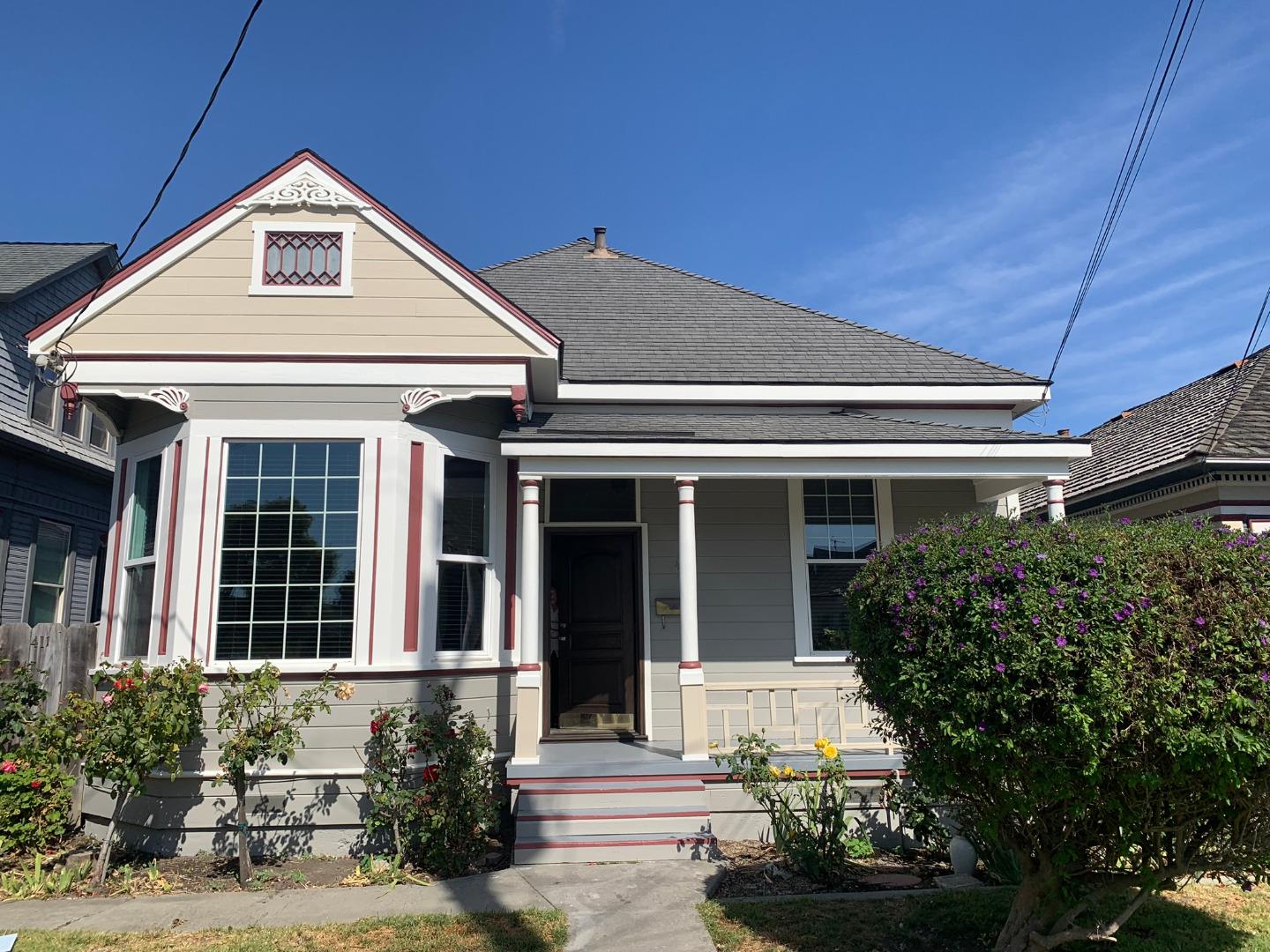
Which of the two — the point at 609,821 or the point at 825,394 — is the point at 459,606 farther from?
the point at 825,394

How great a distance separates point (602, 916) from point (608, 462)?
3.93 m

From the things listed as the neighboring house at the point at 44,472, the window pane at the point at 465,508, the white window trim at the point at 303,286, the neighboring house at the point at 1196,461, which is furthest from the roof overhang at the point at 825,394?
the neighboring house at the point at 44,472

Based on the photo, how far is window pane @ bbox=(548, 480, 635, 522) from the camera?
9.25m

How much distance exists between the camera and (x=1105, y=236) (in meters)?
9.09

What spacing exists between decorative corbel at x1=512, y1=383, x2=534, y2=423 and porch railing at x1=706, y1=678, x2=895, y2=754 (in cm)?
312

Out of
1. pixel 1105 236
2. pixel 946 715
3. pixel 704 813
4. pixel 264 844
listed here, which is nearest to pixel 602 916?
pixel 704 813

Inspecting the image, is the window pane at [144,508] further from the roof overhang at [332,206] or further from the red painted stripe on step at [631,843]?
the red painted stripe on step at [631,843]

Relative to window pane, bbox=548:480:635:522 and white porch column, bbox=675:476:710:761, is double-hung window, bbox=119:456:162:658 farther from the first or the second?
white porch column, bbox=675:476:710:761

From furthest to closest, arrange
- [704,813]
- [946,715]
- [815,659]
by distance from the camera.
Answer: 1. [815,659]
2. [704,813]
3. [946,715]

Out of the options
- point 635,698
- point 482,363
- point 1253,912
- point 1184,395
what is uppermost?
point 1184,395

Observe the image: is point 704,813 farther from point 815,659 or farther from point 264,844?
point 264,844

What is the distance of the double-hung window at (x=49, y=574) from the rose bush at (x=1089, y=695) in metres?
13.5

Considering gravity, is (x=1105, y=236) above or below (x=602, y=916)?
above

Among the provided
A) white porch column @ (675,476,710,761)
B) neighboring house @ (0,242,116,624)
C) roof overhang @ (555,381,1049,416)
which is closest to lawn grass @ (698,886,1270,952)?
white porch column @ (675,476,710,761)
